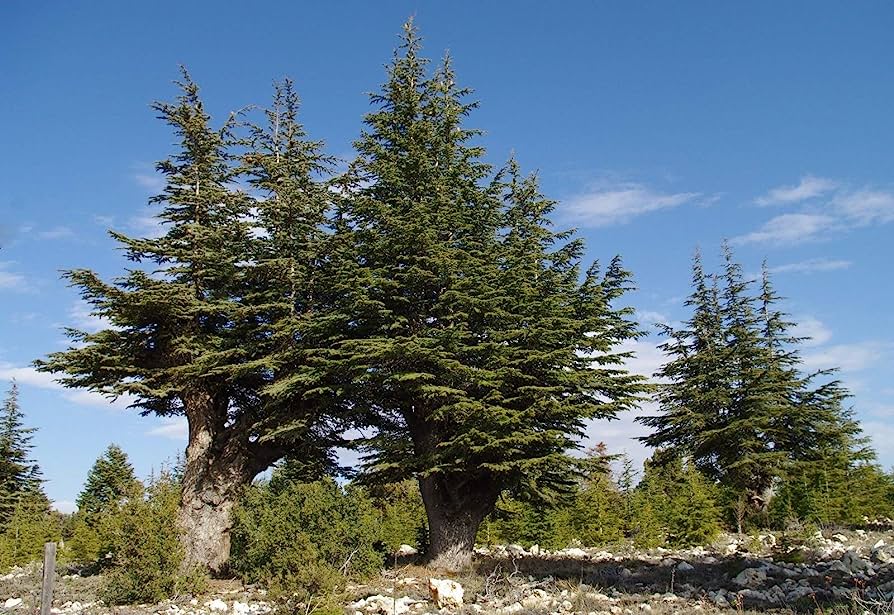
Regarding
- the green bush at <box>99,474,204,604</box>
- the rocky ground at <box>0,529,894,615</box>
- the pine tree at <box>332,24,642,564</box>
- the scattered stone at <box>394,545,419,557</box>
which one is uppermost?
the pine tree at <box>332,24,642,564</box>

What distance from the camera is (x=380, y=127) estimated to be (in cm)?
1878

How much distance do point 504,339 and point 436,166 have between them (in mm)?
5261

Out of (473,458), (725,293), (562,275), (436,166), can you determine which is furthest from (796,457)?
(436,166)

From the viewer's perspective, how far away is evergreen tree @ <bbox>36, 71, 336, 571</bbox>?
18.0 metres

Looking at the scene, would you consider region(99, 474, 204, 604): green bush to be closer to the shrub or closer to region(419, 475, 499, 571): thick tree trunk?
region(419, 475, 499, 571): thick tree trunk

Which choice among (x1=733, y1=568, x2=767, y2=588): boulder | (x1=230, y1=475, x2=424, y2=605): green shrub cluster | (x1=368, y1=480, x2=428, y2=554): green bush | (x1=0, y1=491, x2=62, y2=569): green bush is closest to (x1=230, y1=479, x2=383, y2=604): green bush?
(x1=230, y1=475, x2=424, y2=605): green shrub cluster

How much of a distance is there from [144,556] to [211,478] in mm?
5161

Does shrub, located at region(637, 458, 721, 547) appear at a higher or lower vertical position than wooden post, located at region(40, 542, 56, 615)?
lower

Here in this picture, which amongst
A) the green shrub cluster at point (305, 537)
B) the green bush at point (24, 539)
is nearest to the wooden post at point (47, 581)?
the green shrub cluster at point (305, 537)

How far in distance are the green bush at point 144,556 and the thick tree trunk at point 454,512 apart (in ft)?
18.7

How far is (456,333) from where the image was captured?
15.4 meters

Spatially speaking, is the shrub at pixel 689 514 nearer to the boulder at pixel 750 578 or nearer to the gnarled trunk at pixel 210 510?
the boulder at pixel 750 578

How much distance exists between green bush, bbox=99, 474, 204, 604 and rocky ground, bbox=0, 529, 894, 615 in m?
0.35

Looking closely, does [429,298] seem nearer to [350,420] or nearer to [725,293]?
[350,420]
